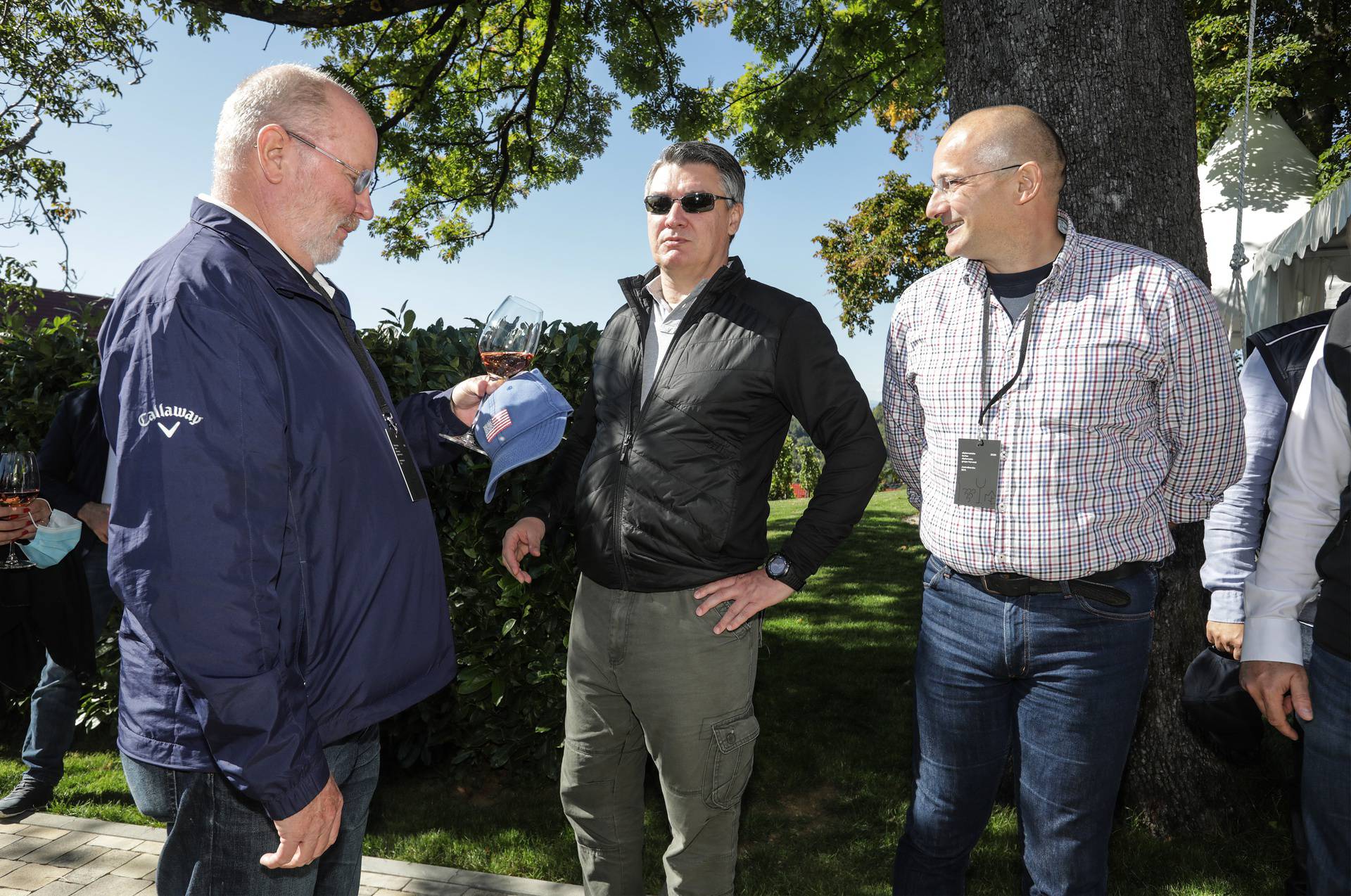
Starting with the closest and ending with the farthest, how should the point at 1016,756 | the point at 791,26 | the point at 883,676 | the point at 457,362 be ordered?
the point at 1016,756
the point at 457,362
the point at 883,676
the point at 791,26

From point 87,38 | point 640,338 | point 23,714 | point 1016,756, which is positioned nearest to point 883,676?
point 1016,756

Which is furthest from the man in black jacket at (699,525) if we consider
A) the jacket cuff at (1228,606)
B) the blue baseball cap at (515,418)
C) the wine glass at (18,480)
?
the wine glass at (18,480)

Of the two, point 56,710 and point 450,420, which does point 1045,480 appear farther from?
point 56,710

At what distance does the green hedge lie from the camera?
4.00 metres

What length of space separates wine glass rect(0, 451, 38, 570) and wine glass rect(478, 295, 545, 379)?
200 centimetres

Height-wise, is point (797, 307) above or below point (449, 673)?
above

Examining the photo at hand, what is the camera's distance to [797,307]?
2.69 meters

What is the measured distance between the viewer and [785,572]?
2.57m

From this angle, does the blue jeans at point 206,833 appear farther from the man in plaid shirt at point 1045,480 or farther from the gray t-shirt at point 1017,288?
the gray t-shirt at point 1017,288

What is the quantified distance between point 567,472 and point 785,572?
2.99ft

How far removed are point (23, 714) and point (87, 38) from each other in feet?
31.3

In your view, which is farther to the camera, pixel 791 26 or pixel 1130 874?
pixel 791 26

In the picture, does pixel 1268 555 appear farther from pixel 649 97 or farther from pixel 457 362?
pixel 649 97

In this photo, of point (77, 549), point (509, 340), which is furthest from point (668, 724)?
point (77, 549)
